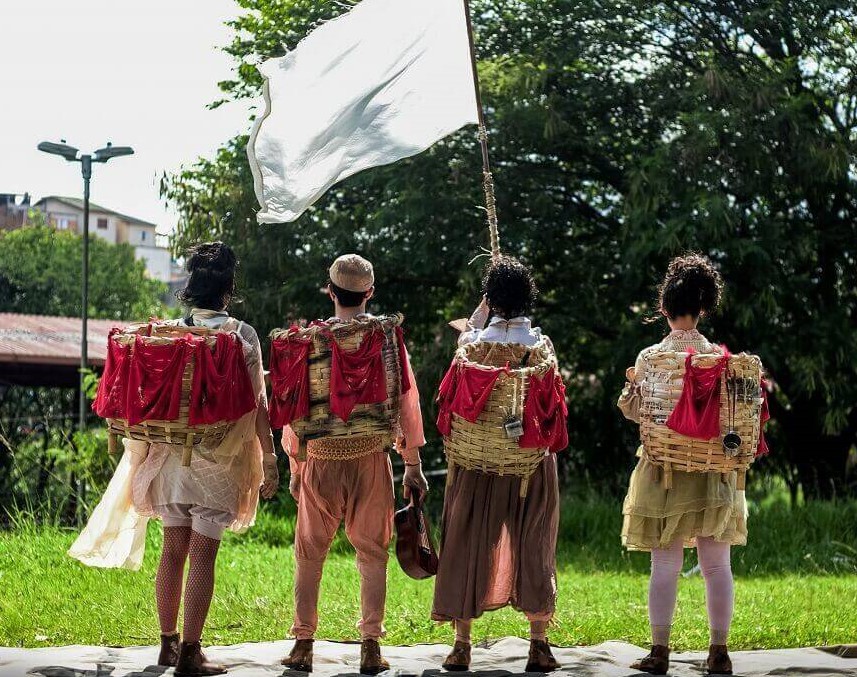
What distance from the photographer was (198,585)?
15.9 feet

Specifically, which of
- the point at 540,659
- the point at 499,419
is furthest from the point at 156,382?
the point at 540,659

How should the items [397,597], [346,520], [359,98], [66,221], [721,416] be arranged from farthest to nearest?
[66,221]
[397,597]
[359,98]
[346,520]
[721,416]

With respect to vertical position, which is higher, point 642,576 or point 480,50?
point 480,50

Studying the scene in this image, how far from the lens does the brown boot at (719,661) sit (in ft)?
16.3

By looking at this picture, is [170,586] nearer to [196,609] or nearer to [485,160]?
[196,609]

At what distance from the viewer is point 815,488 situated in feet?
47.3

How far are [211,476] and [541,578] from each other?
146 centimetres

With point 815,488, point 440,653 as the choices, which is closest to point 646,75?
point 815,488

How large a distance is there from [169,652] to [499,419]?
1.70 m

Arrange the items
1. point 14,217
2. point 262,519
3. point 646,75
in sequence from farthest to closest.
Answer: point 14,217
point 646,75
point 262,519

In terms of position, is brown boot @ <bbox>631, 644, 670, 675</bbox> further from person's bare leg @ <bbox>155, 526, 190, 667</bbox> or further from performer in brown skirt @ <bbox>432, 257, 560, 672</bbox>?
person's bare leg @ <bbox>155, 526, 190, 667</bbox>

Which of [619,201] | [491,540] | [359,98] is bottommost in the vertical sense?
[491,540]

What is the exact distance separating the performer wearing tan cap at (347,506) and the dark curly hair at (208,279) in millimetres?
467

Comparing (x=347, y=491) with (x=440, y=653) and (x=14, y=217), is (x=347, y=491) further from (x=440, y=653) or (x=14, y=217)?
(x=14, y=217)
